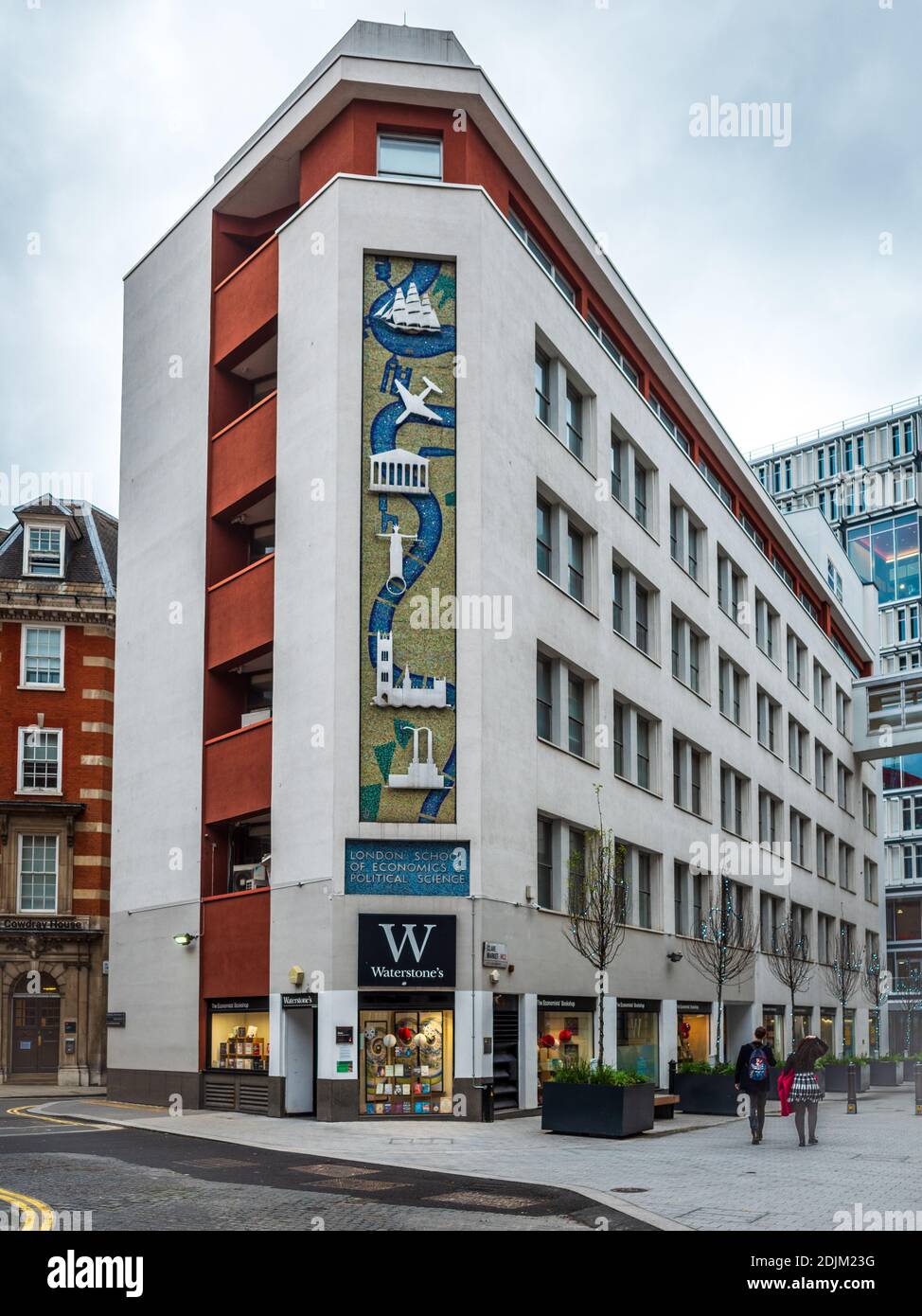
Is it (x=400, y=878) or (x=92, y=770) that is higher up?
(x=92, y=770)

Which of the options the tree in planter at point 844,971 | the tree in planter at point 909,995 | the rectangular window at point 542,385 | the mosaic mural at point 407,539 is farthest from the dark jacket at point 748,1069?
the tree in planter at point 909,995

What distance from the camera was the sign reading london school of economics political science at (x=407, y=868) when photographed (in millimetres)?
28500

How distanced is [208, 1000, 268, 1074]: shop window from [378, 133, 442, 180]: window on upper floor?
733 inches

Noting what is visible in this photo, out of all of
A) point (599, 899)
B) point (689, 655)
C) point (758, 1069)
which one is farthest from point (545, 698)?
point (689, 655)

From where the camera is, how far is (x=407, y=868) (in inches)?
1132

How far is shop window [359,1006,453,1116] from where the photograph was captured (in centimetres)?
2770

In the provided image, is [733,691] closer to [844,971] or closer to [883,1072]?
[844,971]

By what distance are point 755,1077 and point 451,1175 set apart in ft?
25.6

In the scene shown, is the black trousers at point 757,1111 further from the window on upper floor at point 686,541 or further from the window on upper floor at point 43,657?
the window on upper floor at point 43,657

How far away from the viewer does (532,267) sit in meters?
34.8

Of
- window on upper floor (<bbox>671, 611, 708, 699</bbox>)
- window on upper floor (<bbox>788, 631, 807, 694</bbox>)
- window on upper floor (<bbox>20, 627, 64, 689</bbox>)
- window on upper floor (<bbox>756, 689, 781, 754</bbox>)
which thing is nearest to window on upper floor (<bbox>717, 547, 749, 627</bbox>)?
window on upper floor (<bbox>671, 611, 708, 699</bbox>)

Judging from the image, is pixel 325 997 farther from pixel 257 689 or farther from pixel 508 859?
pixel 257 689

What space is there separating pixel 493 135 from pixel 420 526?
9900 mm
